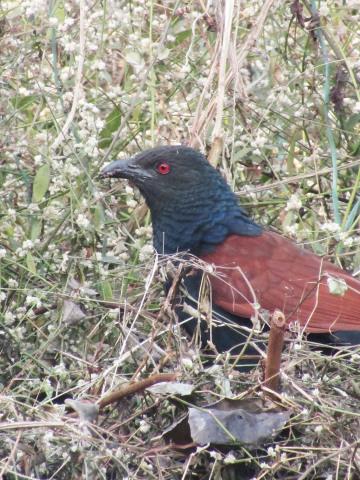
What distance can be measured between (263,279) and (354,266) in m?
0.40

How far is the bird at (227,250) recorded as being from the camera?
370cm

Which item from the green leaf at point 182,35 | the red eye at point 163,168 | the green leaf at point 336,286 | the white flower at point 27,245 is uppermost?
the green leaf at point 182,35

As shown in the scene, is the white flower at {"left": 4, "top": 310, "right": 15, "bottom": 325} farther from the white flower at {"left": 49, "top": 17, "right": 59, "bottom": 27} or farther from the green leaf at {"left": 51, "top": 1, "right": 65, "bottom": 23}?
the green leaf at {"left": 51, "top": 1, "right": 65, "bottom": 23}

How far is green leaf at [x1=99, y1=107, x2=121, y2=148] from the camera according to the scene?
416 cm

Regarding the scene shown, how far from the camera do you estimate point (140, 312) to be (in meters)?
3.03

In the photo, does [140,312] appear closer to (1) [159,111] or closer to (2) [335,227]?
(2) [335,227]

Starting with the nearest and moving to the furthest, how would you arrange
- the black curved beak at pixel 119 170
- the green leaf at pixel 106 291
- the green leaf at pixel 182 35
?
the green leaf at pixel 106 291
the black curved beak at pixel 119 170
the green leaf at pixel 182 35

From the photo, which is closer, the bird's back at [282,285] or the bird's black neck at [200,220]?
the bird's back at [282,285]

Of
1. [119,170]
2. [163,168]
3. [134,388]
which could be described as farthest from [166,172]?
[134,388]

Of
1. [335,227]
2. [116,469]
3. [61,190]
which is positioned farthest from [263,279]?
[116,469]

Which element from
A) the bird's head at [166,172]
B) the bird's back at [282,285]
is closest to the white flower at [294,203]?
the bird's back at [282,285]

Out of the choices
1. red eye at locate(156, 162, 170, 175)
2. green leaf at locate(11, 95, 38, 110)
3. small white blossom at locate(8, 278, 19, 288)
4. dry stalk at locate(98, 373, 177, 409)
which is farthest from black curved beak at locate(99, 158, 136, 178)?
dry stalk at locate(98, 373, 177, 409)

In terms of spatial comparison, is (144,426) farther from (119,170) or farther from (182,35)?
(182,35)

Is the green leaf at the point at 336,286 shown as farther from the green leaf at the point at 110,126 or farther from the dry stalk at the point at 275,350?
the green leaf at the point at 110,126
